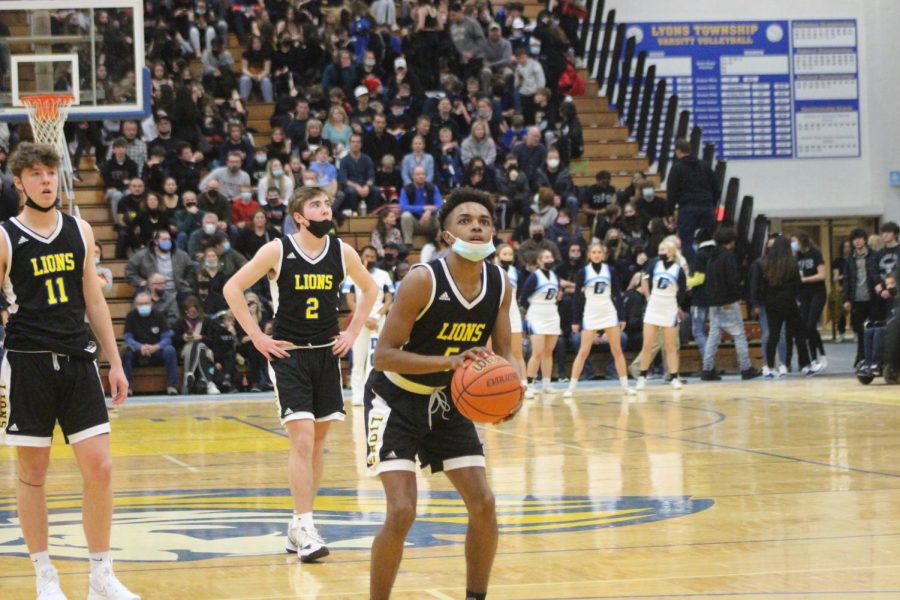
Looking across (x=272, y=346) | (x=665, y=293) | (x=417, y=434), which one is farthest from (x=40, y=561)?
(x=665, y=293)

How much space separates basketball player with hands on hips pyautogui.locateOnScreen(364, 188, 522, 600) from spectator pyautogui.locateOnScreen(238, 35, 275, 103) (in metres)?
18.2

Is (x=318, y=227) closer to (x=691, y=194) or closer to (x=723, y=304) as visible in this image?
(x=723, y=304)

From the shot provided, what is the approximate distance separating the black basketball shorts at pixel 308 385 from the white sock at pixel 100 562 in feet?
5.05

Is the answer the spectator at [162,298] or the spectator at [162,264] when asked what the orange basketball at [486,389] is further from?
the spectator at [162,264]

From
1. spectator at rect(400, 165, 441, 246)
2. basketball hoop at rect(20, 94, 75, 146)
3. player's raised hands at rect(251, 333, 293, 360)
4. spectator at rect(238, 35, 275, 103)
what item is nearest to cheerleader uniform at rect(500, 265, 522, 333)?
spectator at rect(400, 165, 441, 246)

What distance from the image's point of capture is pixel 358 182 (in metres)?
20.8

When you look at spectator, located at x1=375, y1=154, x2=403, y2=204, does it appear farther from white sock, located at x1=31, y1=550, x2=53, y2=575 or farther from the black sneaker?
white sock, located at x1=31, y1=550, x2=53, y2=575

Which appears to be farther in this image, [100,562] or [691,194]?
[691,194]

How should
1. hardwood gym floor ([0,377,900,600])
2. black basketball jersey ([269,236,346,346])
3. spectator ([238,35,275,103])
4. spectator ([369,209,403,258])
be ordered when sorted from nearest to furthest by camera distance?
hardwood gym floor ([0,377,900,600]), black basketball jersey ([269,236,346,346]), spectator ([369,209,403,258]), spectator ([238,35,275,103])

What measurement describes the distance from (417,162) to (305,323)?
44.8 ft

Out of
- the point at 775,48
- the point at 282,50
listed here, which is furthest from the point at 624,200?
the point at 775,48

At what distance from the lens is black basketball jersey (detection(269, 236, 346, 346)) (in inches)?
282

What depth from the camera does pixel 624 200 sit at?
21375 mm

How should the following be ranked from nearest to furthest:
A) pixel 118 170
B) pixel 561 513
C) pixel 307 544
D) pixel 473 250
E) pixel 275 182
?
pixel 473 250, pixel 307 544, pixel 561 513, pixel 275 182, pixel 118 170
